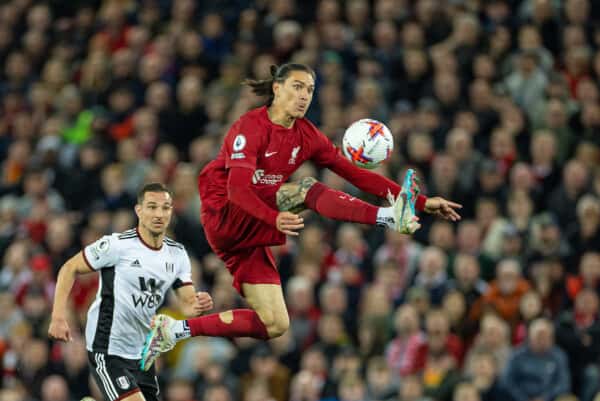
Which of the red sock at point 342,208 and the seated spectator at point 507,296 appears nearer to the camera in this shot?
the red sock at point 342,208

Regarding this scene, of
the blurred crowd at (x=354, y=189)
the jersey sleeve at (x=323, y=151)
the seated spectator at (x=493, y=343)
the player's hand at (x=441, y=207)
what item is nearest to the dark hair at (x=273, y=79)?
the jersey sleeve at (x=323, y=151)

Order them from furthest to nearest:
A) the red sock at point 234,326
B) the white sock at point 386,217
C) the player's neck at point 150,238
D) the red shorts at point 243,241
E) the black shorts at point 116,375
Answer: the red sock at point 234,326 < the red shorts at point 243,241 < the player's neck at point 150,238 < the black shorts at point 116,375 < the white sock at point 386,217

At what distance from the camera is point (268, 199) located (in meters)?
9.01

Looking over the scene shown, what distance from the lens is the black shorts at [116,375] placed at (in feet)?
28.9

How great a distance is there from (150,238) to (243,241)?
0.64 meters

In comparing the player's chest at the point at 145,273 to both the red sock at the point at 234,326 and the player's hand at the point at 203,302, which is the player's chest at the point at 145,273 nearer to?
the player's hand at the point at 203,302

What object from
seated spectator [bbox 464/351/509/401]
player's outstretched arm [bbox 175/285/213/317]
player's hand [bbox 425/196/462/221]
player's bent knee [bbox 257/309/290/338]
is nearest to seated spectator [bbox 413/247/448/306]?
seated spectator [bbox 464/351/509/401]

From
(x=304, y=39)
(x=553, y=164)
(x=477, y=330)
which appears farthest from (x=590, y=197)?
(x=304, y=39)

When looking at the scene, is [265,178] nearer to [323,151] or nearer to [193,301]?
[323,151]

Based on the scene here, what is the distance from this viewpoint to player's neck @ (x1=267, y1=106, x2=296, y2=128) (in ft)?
29.2

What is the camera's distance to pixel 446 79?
13836 millimetres

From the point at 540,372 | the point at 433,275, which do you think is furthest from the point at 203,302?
the point at 433,275

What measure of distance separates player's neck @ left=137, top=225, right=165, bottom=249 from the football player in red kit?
372 mm

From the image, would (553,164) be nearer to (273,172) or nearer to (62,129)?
(273,172)
